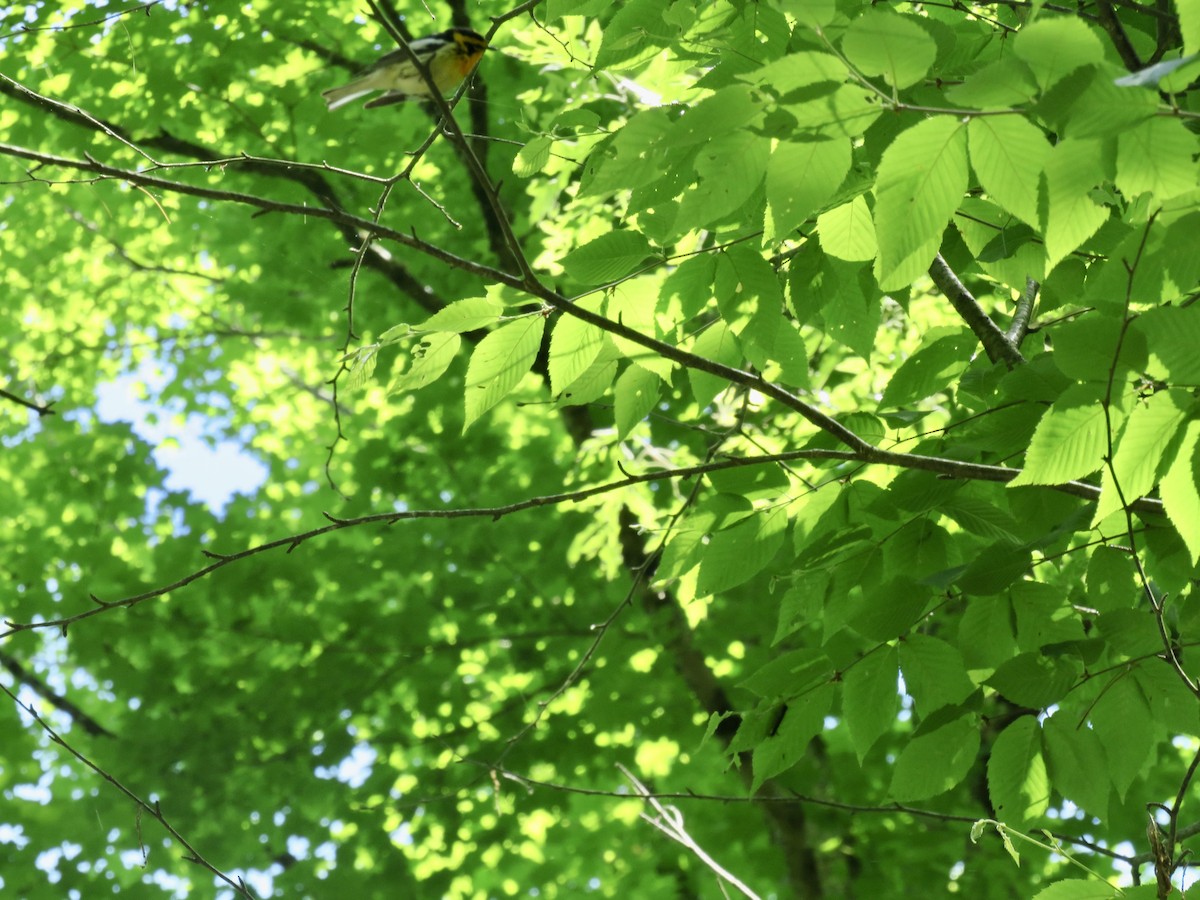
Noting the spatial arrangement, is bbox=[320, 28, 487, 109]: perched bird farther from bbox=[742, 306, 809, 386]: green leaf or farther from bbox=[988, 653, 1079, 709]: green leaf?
bbox=[988, 653, 1079, 709]: green leaf

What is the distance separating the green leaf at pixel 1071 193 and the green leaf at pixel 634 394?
0.80m

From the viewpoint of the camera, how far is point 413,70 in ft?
10.0

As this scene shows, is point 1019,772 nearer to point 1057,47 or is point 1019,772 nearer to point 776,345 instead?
point 776,345

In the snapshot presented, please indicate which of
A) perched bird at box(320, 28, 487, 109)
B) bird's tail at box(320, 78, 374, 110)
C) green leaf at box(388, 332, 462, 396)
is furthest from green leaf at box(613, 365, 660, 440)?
→ bird's tail at box(320, 78, 374, 110)

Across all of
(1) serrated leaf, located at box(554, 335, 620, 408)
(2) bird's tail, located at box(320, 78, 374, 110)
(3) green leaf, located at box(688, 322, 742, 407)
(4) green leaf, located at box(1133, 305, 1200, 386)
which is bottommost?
(4) green leaf, located at box(1133, 305, 1200, 386)

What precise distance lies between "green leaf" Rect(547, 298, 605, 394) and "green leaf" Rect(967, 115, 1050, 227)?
770 millimetres

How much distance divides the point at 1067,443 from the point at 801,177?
0.51 metres

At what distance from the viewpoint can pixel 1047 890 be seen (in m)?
1.44

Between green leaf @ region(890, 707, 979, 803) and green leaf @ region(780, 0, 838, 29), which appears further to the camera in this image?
green leaf @ region(890, 707, 979, 803)

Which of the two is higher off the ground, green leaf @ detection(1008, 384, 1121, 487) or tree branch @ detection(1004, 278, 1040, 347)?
tree branch @ detection(1004, 278, 1040, 347)

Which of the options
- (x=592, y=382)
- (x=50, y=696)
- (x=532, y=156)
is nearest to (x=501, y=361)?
(x=592, y=382)

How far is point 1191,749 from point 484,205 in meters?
5.06

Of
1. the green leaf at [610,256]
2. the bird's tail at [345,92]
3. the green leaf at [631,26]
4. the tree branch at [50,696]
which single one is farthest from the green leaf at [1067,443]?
the tree branch at [50,696]

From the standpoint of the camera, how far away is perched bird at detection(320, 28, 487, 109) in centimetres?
293
